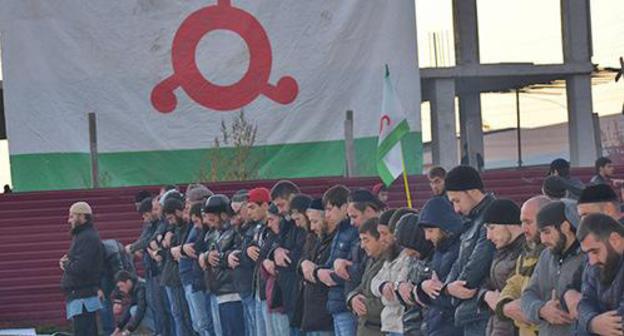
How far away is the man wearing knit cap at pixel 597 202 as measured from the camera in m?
8.95

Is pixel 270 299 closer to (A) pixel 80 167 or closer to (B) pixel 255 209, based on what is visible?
(B) pixel 255 209

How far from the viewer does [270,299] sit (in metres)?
14.8

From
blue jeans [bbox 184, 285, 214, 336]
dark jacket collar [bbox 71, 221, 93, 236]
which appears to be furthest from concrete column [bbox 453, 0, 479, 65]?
blue jeans [bbox 184, 285, 214, 336]

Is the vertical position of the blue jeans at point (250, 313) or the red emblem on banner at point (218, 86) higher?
the red emblem on banner at point (218, 86)

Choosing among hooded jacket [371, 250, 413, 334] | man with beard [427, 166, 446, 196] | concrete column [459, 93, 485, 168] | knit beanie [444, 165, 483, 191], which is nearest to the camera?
knit beanie [444, 165, 483, 191]

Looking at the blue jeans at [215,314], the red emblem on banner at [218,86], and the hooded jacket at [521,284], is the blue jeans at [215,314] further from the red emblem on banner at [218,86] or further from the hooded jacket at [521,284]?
the red emblem on banner at [218,86]

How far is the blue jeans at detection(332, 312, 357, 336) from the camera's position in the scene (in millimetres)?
12812

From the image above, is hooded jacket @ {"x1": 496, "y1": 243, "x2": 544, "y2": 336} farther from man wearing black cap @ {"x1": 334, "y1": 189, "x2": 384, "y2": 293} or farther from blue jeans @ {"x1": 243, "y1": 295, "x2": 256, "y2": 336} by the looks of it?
blue jeans @ {"x1": 243, "y1": 295, "x2": 256, "y2": 336}

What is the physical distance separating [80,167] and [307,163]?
4805mm

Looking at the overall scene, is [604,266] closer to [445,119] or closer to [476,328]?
[476,328]

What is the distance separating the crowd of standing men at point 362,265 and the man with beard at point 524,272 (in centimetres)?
1

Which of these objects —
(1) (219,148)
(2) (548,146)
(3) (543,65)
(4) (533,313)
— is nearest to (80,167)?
(1) (219,148)

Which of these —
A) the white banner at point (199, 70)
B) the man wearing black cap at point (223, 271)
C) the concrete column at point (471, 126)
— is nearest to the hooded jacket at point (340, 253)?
the man wearing black cap at point (223, 271)

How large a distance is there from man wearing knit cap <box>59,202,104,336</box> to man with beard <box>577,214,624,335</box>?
1051cm
